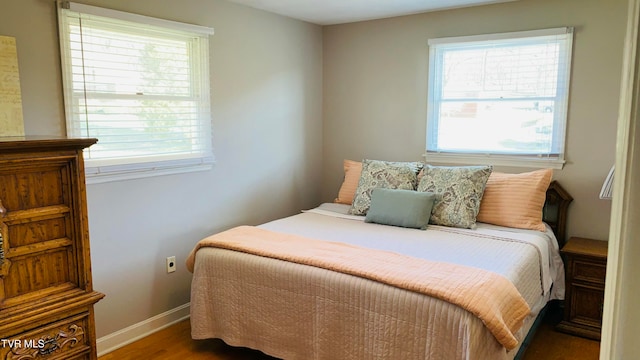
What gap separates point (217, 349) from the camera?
2.87 m

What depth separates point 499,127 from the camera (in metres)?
3.54

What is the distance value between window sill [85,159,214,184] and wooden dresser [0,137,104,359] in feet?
2.97

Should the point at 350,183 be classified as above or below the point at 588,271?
above

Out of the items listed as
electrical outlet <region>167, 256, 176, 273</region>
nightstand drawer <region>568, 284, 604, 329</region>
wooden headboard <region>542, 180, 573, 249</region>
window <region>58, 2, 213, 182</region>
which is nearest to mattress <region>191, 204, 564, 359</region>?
nightstand drawer <region>568, 284, 604, 329</region>

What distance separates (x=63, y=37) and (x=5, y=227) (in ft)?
4.24

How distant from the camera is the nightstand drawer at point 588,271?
291 centimetres

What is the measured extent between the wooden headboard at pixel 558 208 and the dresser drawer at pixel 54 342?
3018 millimetres

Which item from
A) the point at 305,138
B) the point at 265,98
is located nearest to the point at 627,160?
the point at 265,98

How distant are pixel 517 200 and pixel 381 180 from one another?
0.97m

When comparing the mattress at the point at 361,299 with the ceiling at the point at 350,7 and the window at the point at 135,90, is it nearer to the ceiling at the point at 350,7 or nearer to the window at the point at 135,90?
the window at the point at 135,90

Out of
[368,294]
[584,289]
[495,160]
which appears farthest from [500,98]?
[368,294]

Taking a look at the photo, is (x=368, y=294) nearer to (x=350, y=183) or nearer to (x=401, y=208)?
(x=401, y=208)

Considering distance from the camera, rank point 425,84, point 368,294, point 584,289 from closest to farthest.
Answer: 1. point 368,294
2. point 584,289
3. point 425,84

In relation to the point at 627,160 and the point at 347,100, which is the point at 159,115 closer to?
the point at 347,100
